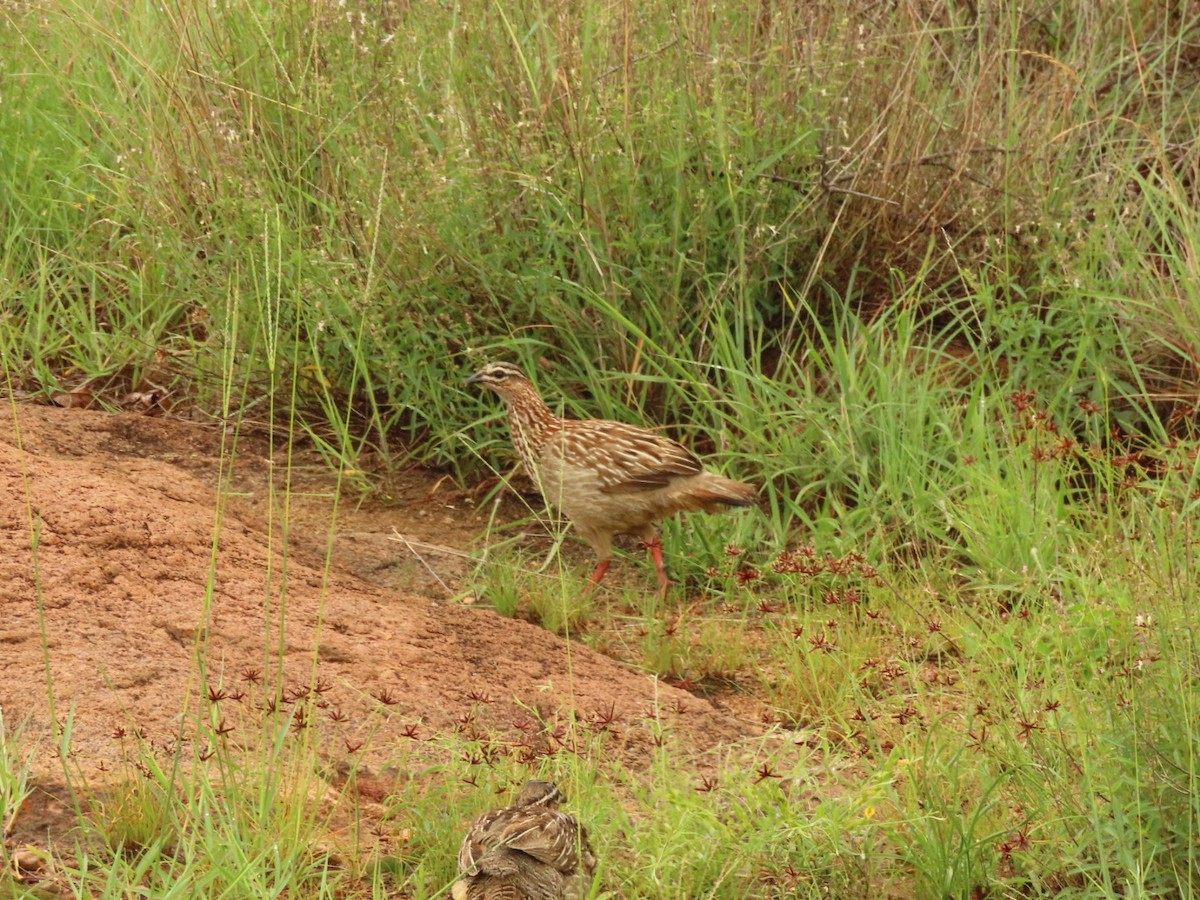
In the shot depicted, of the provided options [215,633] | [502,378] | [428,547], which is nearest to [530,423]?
[502,378]

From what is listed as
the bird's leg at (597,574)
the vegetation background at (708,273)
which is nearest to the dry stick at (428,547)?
the vegetation background at (708,273)

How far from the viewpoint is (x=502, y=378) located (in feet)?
20.1

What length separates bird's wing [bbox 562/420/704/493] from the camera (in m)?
5.75

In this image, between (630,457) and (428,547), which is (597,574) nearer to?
(630,457)

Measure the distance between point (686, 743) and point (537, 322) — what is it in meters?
2.58

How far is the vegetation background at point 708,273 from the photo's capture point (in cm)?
579

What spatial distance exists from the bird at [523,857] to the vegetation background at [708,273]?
5.60 ft

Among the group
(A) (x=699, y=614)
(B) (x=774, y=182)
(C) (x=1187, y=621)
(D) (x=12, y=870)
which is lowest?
(A) (x=699, y=614)

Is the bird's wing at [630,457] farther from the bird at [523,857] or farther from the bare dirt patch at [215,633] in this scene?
the bird at [523,857]

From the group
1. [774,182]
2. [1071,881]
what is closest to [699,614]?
[774,182]

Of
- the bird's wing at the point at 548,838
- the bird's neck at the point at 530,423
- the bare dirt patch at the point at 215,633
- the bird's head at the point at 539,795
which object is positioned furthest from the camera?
the bird's neck at the point at 530,423

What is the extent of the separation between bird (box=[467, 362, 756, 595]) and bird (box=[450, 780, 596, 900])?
2.20 meters

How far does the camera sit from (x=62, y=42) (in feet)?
27.5

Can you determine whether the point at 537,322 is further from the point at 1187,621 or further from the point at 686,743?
the point at 1187,621
